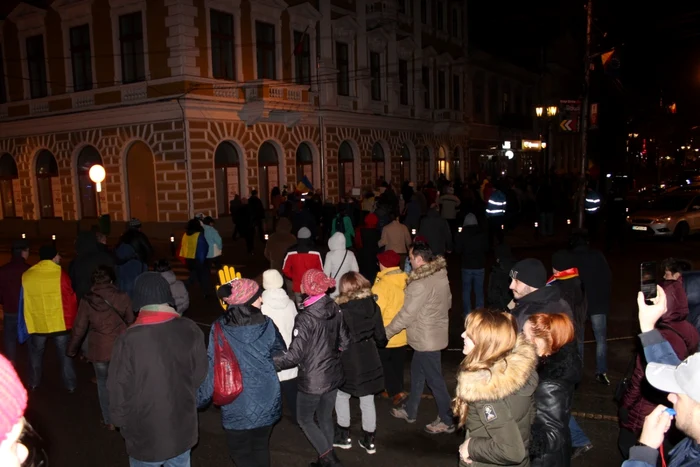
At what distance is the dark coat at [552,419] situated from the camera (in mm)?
3588

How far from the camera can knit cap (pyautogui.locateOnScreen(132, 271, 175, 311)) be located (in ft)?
13.1

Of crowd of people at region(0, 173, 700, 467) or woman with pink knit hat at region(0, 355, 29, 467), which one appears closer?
woman with pink knit hat at region(0, 355, 29, 467)

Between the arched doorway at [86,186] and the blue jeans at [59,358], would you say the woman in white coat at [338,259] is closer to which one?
the blue jeans at [59,358]

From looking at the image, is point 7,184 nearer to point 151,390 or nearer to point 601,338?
point 151,390

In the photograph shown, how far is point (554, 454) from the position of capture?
3600 mm

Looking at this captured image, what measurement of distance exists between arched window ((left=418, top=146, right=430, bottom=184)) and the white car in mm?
17463

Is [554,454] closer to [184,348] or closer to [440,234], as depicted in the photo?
[184,348]

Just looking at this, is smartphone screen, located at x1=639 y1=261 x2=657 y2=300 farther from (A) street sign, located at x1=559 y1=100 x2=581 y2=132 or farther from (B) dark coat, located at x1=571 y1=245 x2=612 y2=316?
(A) street sign, located at x1=559 y1=100 x2=581 y2=132

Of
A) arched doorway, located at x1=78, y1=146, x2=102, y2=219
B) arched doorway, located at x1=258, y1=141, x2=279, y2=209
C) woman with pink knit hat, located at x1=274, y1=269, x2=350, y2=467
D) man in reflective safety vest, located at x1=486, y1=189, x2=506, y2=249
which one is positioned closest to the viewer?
woman with pink knit hat, located at x1=274, y1=269, x2=350, y2=467

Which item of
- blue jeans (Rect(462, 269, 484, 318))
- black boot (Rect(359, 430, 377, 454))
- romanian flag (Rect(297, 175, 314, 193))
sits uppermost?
romanian flag (Rect(297, 175, 314, 193))

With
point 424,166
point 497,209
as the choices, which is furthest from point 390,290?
point 424,166

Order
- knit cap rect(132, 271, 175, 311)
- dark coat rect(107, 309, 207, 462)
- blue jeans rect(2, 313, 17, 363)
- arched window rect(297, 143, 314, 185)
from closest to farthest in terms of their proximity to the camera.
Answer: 1. dark coat rect(107, 309, 207, 462)
2. knit cap rect(132, 271, 175, 311)
3. blue jeans rect(2, 313, 17, 363)
4. arched window rect(297, 143, 314, 185)

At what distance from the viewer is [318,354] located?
4.84m

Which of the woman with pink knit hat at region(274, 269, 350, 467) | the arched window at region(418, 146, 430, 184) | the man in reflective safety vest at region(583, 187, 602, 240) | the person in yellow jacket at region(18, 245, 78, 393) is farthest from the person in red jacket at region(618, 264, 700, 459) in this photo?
the arched window at region(418, 146, 430, 184)
